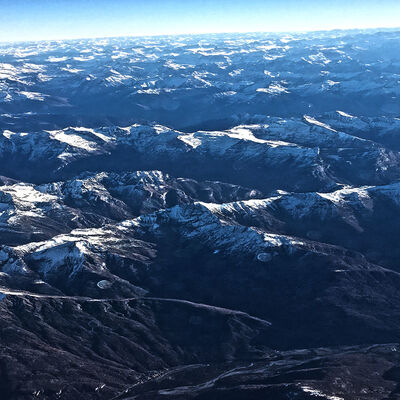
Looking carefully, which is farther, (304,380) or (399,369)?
(399,369)

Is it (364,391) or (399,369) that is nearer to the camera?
(364,391)

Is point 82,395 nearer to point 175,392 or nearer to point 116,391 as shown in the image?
point 116,391

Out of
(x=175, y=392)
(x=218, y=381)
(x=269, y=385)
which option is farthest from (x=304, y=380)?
(x=175, y=392)

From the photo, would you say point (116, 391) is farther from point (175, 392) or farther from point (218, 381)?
point (218, 381)

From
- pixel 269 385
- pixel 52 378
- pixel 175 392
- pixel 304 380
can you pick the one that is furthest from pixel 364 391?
pixel 52 378

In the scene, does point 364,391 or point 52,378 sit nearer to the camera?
point 364,391

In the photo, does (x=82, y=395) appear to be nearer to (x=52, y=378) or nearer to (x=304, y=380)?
(x=52, y=378)

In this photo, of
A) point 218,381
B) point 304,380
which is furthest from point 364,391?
point 218,381
